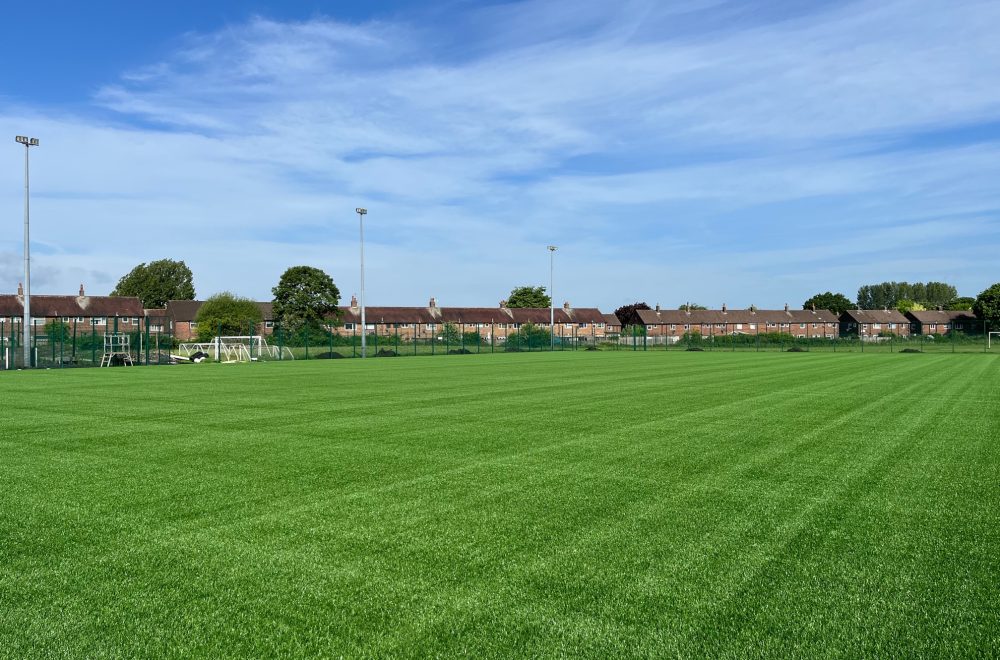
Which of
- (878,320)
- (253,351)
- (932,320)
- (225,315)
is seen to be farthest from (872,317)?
(253,351)

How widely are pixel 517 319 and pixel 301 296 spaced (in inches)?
1423

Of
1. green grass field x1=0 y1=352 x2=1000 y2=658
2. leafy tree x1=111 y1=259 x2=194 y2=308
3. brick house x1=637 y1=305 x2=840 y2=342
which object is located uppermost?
leafy tree x1=111 y1=259 x2=194 y2=308

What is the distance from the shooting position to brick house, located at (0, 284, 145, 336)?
80.1 metres

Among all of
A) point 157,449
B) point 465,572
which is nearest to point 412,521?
point 465,572

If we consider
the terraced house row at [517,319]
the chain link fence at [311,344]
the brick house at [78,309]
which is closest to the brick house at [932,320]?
the terraced house row at [517,319]

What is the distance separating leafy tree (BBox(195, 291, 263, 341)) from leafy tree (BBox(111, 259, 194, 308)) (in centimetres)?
2950

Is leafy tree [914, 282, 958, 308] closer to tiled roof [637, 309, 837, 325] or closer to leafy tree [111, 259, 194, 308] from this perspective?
tiled roof [637, 309, 837, 325]

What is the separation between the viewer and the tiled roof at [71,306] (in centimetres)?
8075

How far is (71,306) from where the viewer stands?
8406 cm

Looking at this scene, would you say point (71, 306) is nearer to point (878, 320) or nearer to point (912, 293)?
point (878, 320)

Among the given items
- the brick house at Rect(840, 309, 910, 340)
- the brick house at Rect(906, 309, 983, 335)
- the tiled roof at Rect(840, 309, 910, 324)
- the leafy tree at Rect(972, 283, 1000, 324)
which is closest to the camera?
the leafy tree at Rect(972, 283, 1000, 324)

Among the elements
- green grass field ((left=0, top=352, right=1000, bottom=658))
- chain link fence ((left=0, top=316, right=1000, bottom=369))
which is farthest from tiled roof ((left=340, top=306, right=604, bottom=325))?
green grass field ((left=0, top=352, right=1000, bottom=658))

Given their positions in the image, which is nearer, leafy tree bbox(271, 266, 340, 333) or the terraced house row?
leafy tree bbox(271, 266, 340, 333)

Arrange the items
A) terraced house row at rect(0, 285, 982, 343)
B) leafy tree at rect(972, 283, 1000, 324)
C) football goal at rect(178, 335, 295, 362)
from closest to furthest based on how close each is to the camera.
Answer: football goal at rect(178, 335, 295, 362) < terraced house row at rect(0, 285, 982, 343) < leafy tree at rect(972, 283, 1000, 324)
